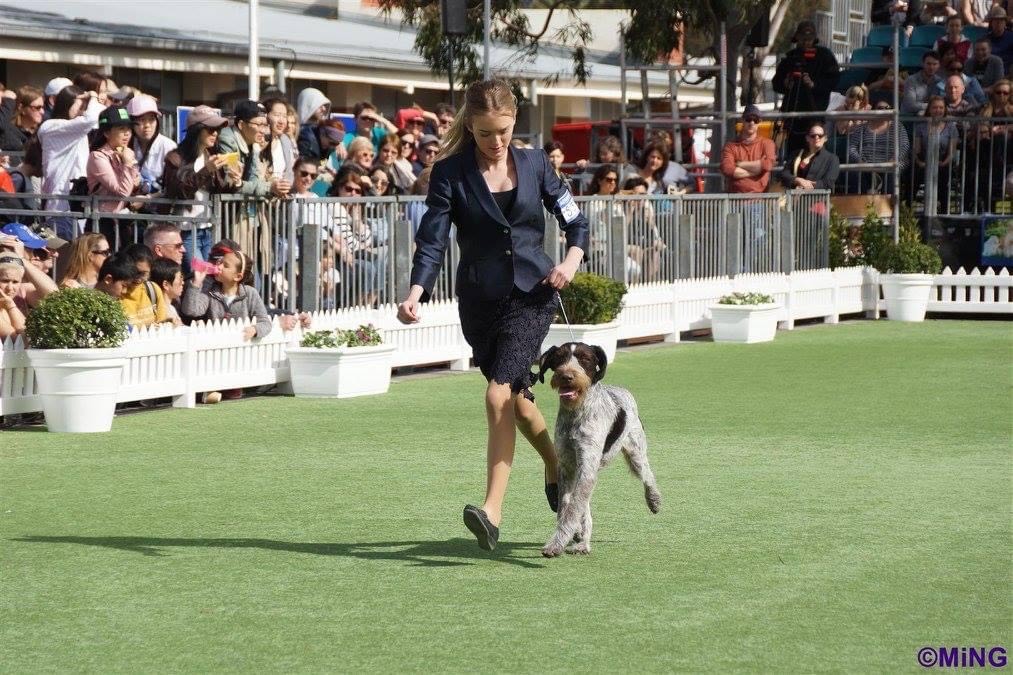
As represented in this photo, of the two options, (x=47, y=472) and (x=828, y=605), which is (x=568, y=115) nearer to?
(x=47, y=472)

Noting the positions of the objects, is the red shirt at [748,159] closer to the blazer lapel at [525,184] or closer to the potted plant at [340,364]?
the potted plant at [340,364]

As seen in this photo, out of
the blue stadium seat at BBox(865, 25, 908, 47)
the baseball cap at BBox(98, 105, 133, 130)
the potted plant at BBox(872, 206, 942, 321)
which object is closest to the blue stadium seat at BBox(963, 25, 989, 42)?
the blue stadium seat at BBox(865, 25, 908, 47)

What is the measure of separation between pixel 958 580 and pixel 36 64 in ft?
60.7

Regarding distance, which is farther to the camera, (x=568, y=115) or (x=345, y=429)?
(x=568, y=115)

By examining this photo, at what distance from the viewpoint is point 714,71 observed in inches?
1000

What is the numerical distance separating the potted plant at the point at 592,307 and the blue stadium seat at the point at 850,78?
41.8ft

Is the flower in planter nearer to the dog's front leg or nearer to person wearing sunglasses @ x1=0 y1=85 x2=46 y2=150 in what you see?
person wearing sunglasses @ x1=0 y1=85 x2=46 y2=150

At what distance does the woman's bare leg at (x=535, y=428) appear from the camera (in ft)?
25.5

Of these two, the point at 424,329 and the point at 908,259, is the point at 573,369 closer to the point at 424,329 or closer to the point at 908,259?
the point at 424,329

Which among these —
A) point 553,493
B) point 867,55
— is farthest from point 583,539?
point 867,55

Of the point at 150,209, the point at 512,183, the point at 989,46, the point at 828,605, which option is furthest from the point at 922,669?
the point at 989,46

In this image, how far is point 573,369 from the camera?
7.30 meters

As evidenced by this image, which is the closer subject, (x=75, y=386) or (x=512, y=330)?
(x=512, y=330)

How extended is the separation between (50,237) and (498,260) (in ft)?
→ 24.1
